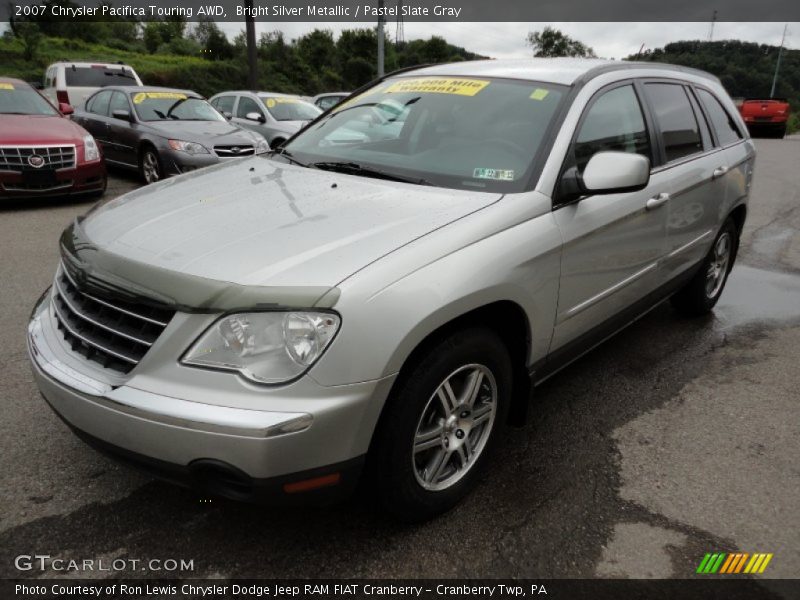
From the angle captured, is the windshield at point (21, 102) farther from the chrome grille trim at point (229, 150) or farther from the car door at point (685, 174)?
the car door at point (685, 174)

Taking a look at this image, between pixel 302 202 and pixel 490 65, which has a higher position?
pixel 490 65

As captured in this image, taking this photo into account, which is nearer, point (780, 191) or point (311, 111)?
point (780, 191)

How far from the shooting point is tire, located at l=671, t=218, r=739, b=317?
4.40 meters

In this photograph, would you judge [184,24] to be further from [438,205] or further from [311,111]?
[438,205]

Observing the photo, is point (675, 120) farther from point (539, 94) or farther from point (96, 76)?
point (96, 76)

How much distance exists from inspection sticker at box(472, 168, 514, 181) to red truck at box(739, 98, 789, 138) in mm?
28452

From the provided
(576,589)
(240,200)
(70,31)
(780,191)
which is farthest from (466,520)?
(70,31)

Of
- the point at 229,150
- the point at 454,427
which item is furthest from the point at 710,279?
the point at 229,150

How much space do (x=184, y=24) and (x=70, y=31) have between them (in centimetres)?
1162

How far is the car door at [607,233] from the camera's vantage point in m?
2.66

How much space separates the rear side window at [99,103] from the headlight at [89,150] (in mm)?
2496

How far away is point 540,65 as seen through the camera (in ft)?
10.7

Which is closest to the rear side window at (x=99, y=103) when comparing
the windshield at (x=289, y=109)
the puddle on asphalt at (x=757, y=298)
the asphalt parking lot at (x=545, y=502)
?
the windshield at (x=289, y=109)

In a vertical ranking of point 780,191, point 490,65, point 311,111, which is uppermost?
point 490,65
